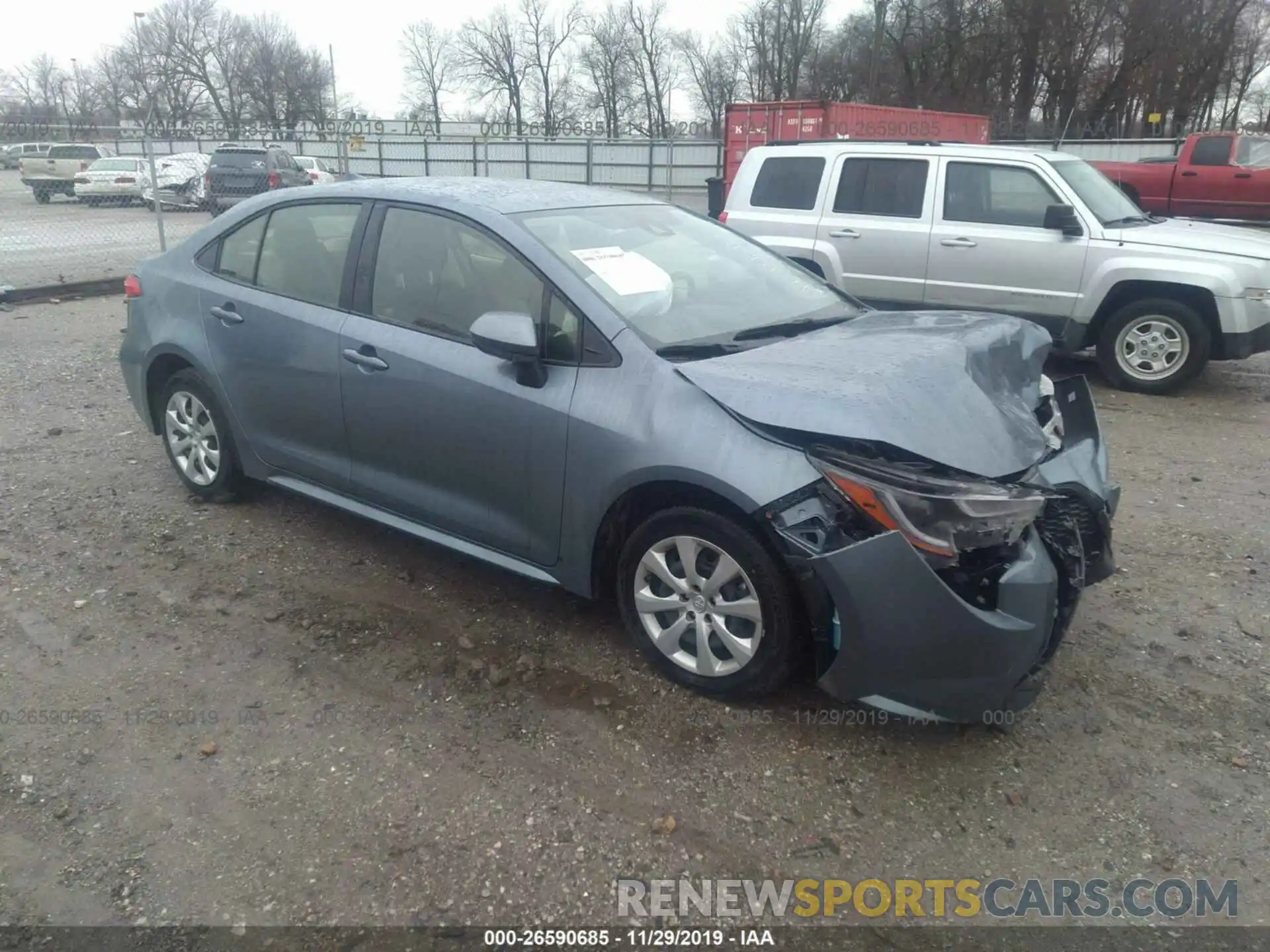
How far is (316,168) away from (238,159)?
343 cm

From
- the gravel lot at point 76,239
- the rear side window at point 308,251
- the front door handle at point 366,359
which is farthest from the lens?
the gravel lot at point 76,239

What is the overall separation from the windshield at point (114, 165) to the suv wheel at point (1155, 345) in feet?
76.5

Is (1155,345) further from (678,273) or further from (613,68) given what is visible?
(613,68)

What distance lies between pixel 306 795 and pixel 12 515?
312cm

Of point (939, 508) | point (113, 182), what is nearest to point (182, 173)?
point (113, 182)

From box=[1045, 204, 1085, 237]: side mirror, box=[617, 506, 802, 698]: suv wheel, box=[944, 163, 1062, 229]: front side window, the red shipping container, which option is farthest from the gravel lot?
box=[617, 506, 802, 698]: suv wheel

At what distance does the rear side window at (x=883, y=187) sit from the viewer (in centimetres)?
802

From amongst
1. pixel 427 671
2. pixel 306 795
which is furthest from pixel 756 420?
pixel 306 795

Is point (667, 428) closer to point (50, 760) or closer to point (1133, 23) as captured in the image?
point (50, 760)

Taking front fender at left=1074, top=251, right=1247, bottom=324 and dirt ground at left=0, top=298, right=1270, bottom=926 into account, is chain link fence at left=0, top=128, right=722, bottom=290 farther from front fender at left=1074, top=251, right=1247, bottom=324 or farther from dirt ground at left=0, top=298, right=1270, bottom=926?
dirt ground at left=0, top=298, right=1270, bottom=926

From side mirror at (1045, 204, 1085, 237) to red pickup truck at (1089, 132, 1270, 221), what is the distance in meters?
11.7

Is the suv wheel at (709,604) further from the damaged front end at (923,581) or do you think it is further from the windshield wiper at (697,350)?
the windshield wiper at (697,350)

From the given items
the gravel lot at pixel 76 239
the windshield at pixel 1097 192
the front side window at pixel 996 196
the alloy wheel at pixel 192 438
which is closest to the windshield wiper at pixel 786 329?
the alloy wheel at pixel 192 438

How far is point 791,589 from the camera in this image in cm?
301
